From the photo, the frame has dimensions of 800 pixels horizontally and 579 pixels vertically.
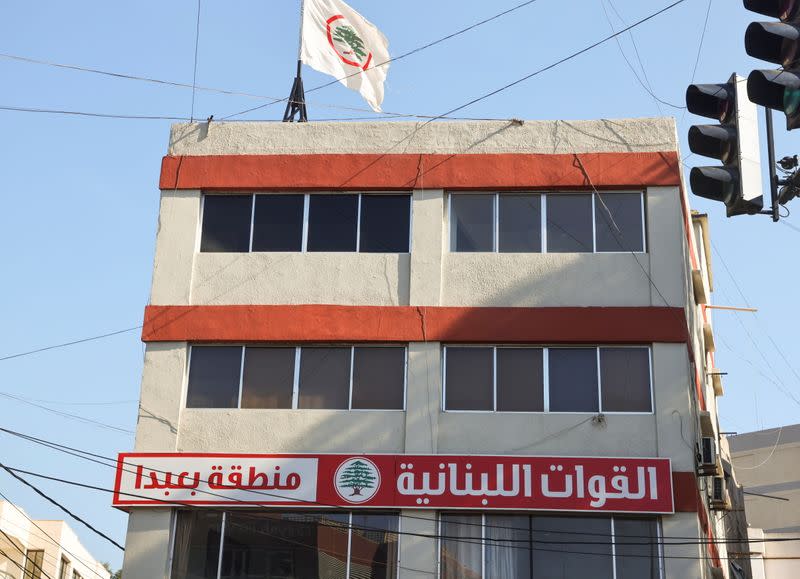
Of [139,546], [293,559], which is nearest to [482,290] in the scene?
[293,559]

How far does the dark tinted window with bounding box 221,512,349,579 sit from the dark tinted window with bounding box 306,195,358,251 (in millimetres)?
5250

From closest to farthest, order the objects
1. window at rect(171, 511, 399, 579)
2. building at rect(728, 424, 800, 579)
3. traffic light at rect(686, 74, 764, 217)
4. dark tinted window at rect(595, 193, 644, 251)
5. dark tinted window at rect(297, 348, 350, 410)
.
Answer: traffic light at rect(686, 74, 764, 217) → window at rect(171, 511, 399, 579) → dark tinted window at rect(297, 348, 350, 410) → dark tinted window at rect(595, 193, 644, 251) → building at rect(728, 424, 800, 579)

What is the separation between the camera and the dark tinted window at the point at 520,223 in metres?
21.3

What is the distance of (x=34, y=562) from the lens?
42219mm

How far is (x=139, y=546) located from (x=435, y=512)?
5391mm

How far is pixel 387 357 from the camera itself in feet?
67.9

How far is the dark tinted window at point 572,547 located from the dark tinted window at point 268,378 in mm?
5236

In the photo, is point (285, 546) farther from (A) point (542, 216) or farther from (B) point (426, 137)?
(B) point (426, 137)

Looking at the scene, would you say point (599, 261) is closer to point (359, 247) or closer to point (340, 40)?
point (359, 247)

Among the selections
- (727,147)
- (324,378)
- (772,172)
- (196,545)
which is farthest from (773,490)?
(727,147)

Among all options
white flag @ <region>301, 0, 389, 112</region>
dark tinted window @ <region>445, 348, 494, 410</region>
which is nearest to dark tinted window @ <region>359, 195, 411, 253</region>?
dark tinted window @ <region>445, 348, 494, 410</region>

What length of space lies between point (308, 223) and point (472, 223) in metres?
3.24

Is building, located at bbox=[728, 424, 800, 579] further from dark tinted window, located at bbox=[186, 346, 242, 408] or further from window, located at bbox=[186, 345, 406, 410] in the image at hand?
dark tinted window, located at bbox=[186, 346, 242, 408]

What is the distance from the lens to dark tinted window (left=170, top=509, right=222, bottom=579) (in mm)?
19703
